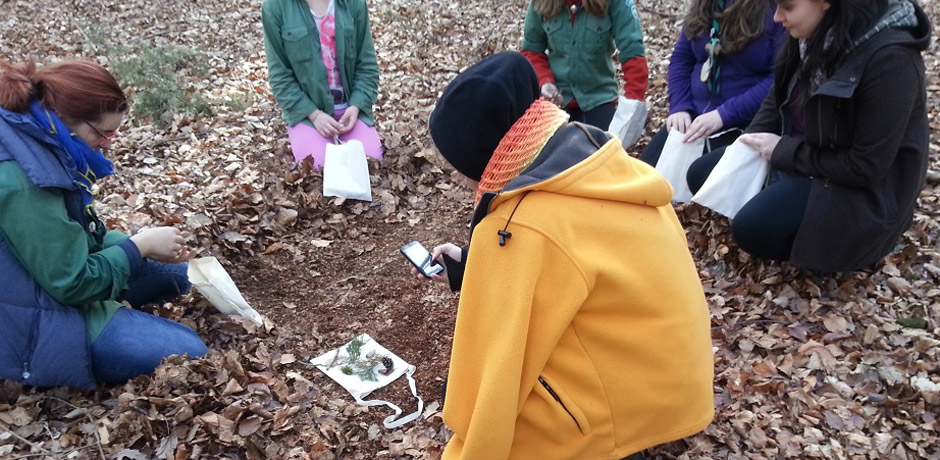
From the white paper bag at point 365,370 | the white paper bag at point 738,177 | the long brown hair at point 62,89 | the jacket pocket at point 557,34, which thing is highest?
the long brown hair at point 62,89

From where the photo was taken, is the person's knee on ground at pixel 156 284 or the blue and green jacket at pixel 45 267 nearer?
the blue and green jacket at pixel 45 267

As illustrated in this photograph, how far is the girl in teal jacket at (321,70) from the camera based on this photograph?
4938 mm

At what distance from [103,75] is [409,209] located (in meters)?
2.52

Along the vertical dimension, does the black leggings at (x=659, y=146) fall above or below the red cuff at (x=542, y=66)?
below

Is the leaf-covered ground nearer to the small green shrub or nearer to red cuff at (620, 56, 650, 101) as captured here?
the small green shrub

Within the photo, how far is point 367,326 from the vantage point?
377 cm

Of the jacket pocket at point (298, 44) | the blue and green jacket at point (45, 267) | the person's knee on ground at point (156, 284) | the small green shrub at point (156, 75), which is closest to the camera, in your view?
the blue and green jacket at point (45, 267)

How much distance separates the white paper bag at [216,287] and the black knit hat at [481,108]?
2.06m

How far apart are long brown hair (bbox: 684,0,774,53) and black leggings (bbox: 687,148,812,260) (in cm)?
102

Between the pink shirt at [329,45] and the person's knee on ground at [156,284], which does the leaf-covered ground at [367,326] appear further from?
the pink shirt at [329,45]

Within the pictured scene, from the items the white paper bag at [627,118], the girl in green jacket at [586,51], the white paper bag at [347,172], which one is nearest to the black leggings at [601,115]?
the girl in green jacket at [586,51]

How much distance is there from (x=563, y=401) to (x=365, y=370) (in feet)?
5.66

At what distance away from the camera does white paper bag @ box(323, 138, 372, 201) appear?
482 centimetres

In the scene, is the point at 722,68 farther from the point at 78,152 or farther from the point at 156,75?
the point at 156,75
